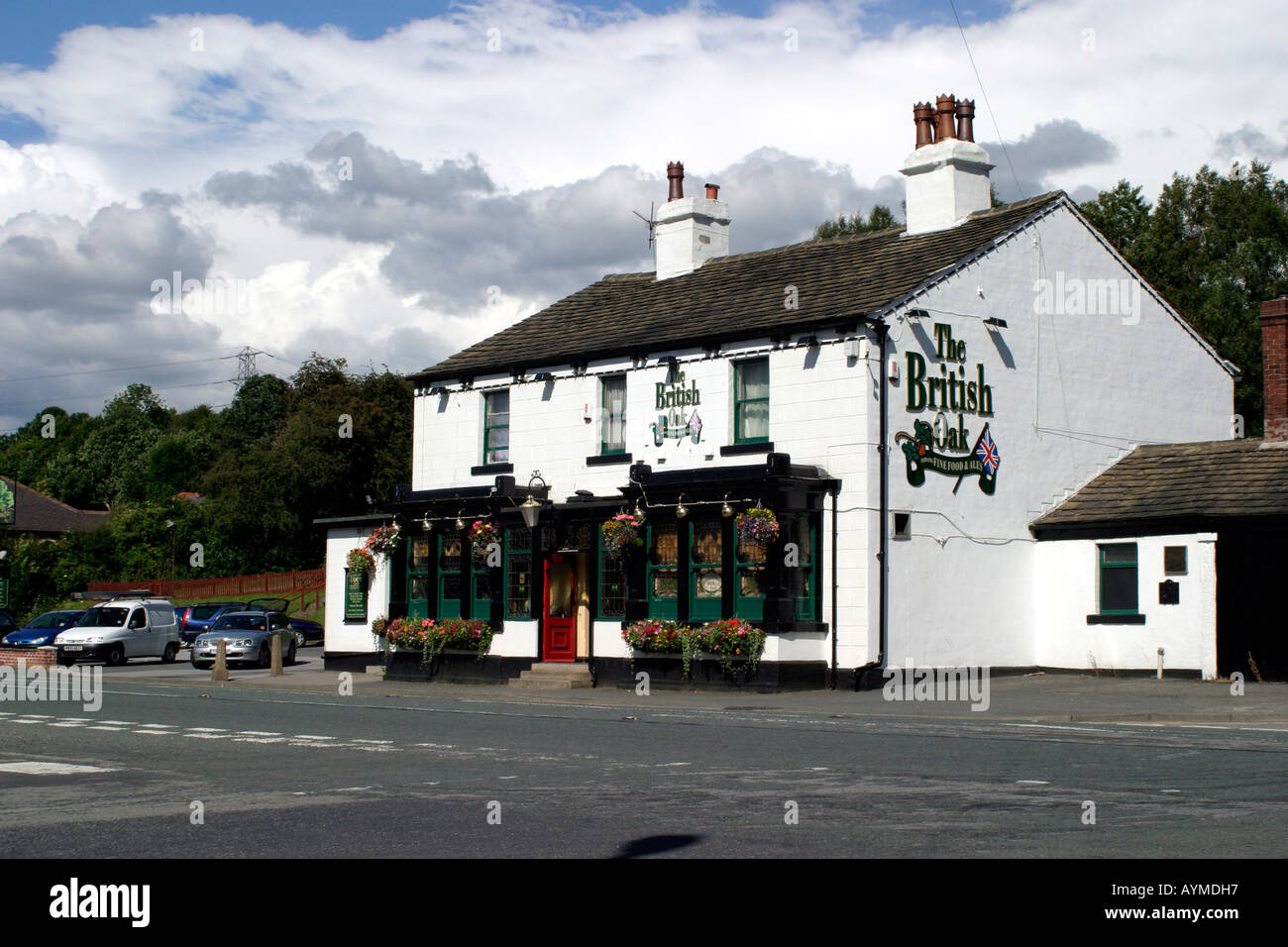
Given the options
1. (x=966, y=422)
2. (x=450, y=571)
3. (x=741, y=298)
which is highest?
(x=741, y=298)

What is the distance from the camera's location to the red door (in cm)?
2981

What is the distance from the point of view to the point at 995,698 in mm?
22844

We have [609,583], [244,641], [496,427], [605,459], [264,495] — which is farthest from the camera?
[264,495]

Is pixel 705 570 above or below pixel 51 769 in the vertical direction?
above

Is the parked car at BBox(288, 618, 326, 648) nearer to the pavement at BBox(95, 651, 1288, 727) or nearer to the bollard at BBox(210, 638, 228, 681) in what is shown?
the pavement at BBox(95, 651, 1288, 727)

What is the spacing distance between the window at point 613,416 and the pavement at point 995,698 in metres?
5.03

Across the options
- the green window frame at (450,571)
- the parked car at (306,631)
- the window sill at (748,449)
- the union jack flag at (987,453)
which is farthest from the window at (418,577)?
→ the parked car at (306,631)

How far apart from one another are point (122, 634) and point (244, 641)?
4.11 metres

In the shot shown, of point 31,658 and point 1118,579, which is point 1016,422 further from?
point 31,658

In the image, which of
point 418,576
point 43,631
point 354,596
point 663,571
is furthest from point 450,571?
point 43,631

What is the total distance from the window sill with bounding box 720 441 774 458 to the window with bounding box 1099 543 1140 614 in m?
6.77

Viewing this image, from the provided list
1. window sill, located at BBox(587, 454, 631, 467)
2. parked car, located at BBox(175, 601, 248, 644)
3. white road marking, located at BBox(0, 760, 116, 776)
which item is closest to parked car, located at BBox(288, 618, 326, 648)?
parked car, located at BBox(175, 601, 248, 644)
